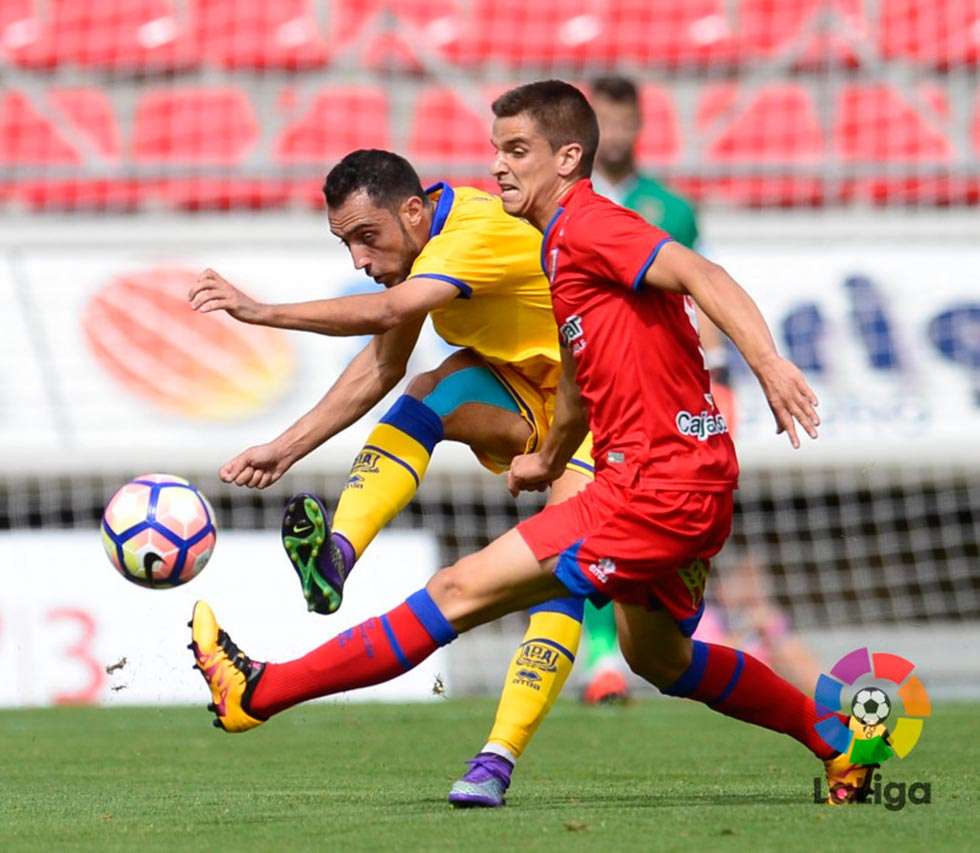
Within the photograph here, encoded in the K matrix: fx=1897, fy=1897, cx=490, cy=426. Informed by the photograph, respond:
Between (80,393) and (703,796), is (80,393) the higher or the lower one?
the higher one

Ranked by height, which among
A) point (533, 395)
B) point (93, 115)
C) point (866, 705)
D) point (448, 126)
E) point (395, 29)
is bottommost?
point (866, 705)

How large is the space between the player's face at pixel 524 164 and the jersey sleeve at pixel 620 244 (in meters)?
0.24

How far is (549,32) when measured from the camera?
13352mm

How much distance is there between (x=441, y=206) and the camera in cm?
549

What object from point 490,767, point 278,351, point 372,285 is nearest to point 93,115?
point 278,351

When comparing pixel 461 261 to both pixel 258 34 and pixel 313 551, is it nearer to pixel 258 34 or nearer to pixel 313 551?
pixel 313 551

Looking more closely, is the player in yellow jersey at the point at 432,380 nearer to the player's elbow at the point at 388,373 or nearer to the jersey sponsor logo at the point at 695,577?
the player's elbow at the point at 388,373

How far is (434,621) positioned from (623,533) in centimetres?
53

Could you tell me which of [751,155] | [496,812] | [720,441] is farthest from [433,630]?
[751,155]

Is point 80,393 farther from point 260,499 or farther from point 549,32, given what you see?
point 549,32

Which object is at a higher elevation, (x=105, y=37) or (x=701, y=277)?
(x=105, y=37)

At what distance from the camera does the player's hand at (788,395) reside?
4.09m

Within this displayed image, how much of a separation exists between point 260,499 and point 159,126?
9.75ft

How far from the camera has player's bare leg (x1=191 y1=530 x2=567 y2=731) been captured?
15.1 feet
